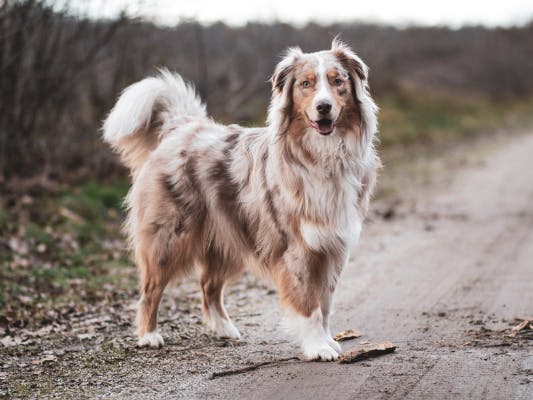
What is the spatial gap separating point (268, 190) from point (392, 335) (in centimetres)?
147

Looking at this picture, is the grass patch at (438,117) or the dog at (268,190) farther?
the grass patch at (438,117)

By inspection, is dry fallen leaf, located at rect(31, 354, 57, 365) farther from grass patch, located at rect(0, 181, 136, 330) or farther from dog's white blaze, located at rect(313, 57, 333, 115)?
dog's white blaze, located at rect(313, 57, 333, 115)

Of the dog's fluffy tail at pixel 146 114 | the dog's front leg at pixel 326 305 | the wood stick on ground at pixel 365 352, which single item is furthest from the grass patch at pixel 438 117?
the wood stick on ground at pixel 365 352

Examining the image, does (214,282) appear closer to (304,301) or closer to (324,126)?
(304,301)

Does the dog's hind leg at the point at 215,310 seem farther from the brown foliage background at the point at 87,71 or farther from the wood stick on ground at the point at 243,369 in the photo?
the brown foliage background at the point at 87,71

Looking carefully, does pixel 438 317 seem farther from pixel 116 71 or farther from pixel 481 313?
pixel 116 71

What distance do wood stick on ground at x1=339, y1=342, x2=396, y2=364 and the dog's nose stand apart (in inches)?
64.6

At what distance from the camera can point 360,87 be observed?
5508 mm

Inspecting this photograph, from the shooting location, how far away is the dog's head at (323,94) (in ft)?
17.3

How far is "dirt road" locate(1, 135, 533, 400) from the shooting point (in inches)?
180

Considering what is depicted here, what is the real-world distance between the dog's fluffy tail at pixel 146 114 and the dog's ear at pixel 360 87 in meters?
1.63

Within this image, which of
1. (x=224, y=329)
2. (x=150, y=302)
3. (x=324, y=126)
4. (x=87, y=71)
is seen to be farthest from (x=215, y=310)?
(x=87, y=71)

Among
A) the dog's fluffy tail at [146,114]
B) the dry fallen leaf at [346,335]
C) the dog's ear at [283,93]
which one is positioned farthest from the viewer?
the dog's fluffy tail at [146,114]

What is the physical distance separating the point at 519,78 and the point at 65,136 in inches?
1246
